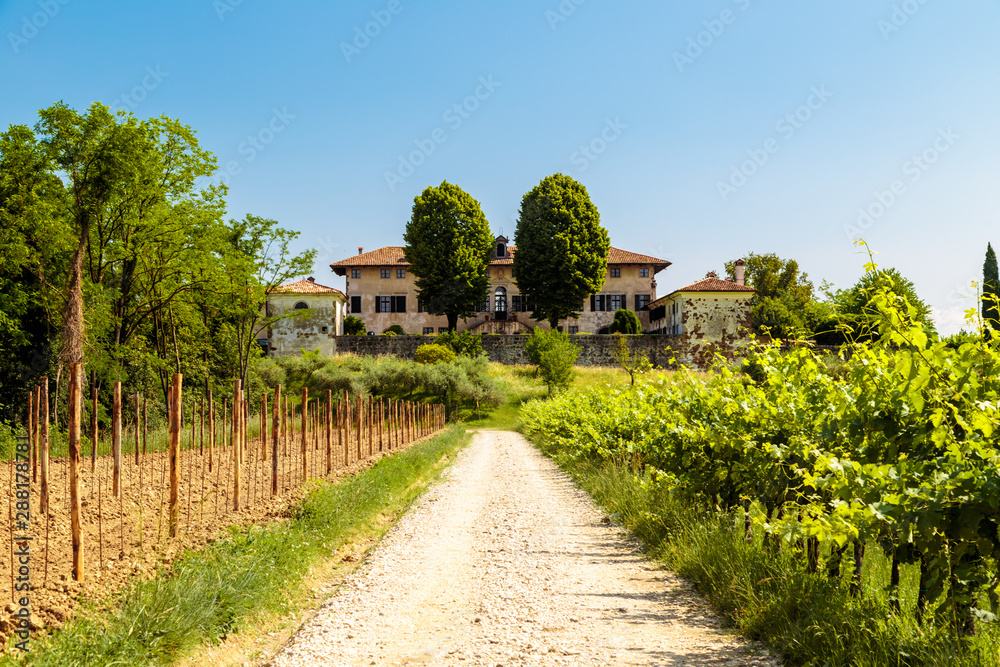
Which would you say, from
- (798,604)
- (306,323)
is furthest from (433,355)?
(798,604)

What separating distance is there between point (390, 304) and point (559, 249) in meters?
16.6

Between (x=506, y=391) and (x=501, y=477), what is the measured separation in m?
24.7

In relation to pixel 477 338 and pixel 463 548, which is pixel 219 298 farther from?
pixel 477 338

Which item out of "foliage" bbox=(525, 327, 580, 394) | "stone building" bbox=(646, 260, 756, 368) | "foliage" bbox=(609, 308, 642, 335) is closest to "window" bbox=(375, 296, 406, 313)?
"foliage" bbox=(609, 308, 642, 335)

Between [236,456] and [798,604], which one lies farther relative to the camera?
[236,456]

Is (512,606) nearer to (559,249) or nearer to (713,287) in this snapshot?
(559,249)

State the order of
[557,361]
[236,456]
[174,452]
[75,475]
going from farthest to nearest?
[557,361] < [236,456] < [174,452] < [75,475]

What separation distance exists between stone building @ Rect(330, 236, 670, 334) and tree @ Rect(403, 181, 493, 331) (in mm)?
5090

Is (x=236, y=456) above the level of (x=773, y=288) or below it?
below

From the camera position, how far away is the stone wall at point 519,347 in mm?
48438

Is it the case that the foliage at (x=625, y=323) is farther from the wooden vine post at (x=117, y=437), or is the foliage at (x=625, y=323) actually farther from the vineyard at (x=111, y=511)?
the wooden vine post at (x=117, y=437)

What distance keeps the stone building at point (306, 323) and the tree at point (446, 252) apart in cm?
705

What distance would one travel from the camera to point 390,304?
2259 inches

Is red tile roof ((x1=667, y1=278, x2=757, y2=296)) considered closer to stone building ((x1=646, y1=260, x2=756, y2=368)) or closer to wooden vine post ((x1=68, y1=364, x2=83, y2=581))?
stone building ((x1=646, y1=260, x2=756, y2=368))
